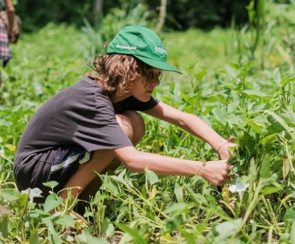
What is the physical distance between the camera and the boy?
2.03m

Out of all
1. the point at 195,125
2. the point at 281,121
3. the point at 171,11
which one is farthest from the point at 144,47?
the point at 171,11

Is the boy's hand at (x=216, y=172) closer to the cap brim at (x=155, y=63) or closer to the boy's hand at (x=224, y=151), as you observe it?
the boy's hand at (x=224, y=151)

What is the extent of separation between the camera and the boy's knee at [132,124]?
220 centimetres

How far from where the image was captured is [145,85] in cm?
214

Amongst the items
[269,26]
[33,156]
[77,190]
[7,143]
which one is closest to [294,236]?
[77,190]

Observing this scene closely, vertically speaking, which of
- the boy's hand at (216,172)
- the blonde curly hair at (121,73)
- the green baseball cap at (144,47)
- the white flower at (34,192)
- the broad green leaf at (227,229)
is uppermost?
the green baseball cap at (144,47)

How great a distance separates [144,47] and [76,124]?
12.6 inches

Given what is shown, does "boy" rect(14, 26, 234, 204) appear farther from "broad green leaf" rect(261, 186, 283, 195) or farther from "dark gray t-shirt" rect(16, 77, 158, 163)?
"broad green leaf" rect(261, 186, 283, 195)

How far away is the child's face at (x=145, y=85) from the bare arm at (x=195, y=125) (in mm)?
240

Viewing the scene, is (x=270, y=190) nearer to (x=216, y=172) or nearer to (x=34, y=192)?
(x=216, y=172)

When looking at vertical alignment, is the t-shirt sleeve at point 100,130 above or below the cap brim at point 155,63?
below

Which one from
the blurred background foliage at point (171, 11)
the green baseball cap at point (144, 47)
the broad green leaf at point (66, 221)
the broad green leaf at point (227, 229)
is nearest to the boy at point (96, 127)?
the green baseball cap at point (144, 47)

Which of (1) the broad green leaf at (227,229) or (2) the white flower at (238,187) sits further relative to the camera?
(2) the white flower at (238,187)

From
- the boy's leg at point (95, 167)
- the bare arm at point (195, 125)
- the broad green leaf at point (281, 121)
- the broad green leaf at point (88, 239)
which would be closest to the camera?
the broad green leaf at point (88, 239)
